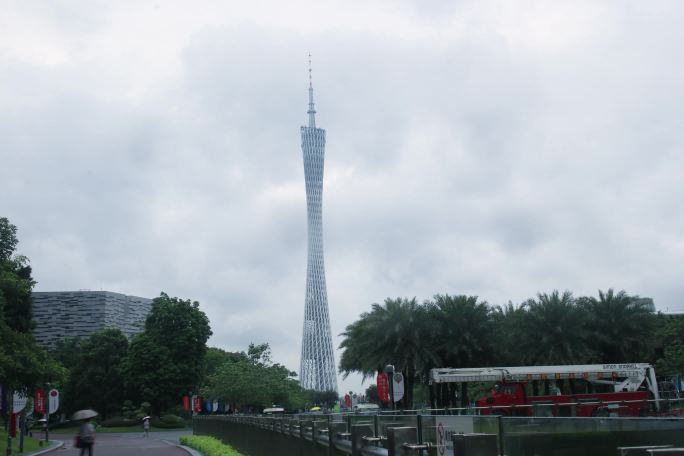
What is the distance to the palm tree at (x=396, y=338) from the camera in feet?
138

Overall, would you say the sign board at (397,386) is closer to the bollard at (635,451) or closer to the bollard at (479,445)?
the bollard at (479,445)

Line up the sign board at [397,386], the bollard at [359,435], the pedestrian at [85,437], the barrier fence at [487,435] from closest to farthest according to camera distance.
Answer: the barrier fence at [487,435]
the bollard at [359,435]
the pedestrian at [85,437]
the sign board at [397,386]

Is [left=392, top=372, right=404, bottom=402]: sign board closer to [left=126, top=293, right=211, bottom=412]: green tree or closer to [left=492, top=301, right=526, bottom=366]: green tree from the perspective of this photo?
[left=492, top=301, right=526, bottom=366]: green tree

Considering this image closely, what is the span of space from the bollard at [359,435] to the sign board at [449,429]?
2.37 meters

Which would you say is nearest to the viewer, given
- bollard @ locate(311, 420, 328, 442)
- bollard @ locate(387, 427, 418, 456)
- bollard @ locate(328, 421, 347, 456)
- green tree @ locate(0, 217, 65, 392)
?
bollard @ locate(387, 427, 418, 456)

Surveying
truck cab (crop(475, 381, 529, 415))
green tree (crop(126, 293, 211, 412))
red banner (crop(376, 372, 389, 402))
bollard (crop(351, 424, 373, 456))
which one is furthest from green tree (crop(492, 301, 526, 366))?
green tree (crop(126, 293, 211, 412))

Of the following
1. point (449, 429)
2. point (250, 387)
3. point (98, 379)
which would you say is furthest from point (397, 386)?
point (98, 379)

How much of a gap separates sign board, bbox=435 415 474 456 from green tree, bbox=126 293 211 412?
231ft

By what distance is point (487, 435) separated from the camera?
4812 mm

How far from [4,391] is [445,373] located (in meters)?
19.3

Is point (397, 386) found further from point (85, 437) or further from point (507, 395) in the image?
point (507, 395)

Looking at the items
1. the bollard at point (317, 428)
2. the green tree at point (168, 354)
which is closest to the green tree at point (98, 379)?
the green tree at point (168, 354)

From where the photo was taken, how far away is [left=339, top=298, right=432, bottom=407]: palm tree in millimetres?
42062

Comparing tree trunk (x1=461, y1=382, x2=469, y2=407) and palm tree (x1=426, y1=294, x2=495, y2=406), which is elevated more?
palm tree (x1=426, y1=294, x2=495, y2=406)
